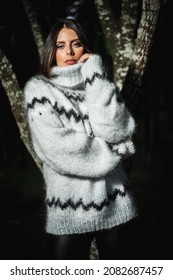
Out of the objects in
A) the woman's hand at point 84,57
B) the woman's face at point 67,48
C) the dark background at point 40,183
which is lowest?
the dark background at point 40,183

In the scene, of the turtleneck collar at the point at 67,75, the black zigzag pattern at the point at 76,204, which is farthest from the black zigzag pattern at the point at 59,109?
the black zigzag pattern at the point at 76,204

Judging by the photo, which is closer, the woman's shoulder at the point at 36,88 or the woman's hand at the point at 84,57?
the woman's shoulder at the point at 36,88

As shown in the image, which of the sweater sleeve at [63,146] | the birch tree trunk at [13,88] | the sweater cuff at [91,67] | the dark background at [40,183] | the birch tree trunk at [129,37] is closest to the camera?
the sweater sleeve at [63,146]

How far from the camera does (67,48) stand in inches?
82.5

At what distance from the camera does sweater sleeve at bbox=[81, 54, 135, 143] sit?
78.5 inches

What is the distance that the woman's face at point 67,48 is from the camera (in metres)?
2.10

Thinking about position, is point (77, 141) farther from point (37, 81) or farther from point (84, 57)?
point (84, 57)

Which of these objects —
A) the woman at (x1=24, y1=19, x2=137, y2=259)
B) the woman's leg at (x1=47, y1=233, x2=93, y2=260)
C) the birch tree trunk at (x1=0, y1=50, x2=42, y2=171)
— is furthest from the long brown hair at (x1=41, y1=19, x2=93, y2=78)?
the woman's leg at (x1=47, y1=233, x2=93, y2=260)

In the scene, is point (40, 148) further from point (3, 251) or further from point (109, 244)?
point (3, 251)

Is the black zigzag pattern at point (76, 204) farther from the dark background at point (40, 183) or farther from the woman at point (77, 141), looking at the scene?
the dark background at point (40, 183)

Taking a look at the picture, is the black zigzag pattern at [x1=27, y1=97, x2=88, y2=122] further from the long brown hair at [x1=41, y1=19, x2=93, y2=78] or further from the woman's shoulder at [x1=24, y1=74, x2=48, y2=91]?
the long brown hair at [x1=41, y1=19, x2=93, y2=78]

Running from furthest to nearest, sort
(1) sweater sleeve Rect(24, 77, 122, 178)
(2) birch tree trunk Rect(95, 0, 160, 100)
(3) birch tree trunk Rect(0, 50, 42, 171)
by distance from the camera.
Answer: (3) birch tree trunk Rect(0, 50, 42, 171)
(2) birch tree trunk Rect(95, 0, 160, 100)
(1) sweater sleeve Rect(24, 77, 122, 178)

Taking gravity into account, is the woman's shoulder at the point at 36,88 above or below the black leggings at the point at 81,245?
above
